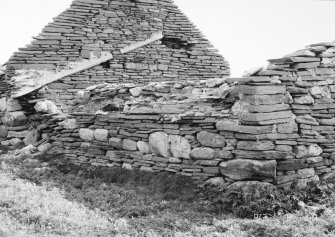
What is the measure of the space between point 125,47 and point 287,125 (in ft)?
23.9

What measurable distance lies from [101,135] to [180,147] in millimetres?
2162

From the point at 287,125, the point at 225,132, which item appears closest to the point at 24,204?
the point at 225,132

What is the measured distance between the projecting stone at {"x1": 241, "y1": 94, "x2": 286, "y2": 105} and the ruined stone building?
0.06ft

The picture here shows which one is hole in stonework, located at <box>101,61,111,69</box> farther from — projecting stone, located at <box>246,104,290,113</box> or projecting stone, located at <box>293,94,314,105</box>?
projecting stone, located at <box>293,94,314,105</box>

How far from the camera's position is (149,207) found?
697cm

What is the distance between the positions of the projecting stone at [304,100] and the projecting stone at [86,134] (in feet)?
14.5

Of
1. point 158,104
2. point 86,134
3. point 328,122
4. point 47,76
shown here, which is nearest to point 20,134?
point 47,76

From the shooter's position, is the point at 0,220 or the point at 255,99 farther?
the point at 255,99

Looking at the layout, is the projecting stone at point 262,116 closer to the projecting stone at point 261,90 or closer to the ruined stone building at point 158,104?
the ruined stone building at point 158,104

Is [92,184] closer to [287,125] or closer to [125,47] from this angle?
[287,125]

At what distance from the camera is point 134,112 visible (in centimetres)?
862

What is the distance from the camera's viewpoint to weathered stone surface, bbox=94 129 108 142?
362 inches

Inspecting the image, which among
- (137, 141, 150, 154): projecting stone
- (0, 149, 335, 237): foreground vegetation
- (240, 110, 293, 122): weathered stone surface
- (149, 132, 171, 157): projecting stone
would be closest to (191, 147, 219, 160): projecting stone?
(0, 149, 335, 237): foreground vegetation

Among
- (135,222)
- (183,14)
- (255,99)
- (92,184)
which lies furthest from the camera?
(183,14)
